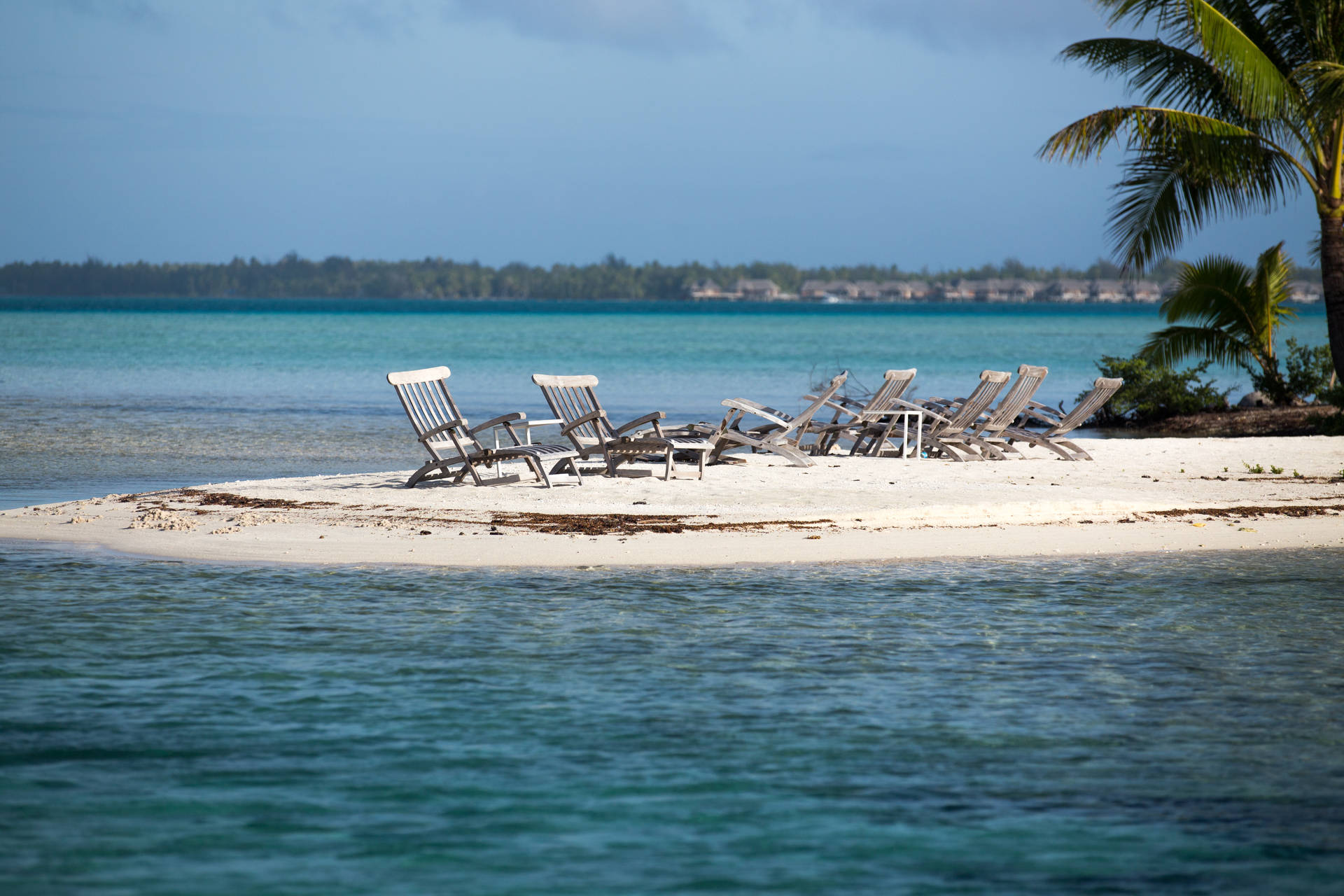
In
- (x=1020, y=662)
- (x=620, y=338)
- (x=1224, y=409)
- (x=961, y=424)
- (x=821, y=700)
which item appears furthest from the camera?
(x=620, y=338)

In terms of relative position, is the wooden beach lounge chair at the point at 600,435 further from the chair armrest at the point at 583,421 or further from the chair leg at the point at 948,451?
the chair leg at the point at 948,451

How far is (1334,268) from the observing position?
17.5 m

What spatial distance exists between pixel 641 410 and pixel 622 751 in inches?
807

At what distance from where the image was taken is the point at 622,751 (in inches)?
193

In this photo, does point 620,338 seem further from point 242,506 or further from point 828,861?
point 828,861

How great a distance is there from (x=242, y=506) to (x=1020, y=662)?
6.50 meters

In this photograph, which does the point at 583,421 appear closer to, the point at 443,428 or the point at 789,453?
the point at 443,428

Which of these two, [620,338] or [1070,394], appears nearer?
[1070,394]

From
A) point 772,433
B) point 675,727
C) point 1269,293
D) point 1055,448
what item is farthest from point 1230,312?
point 675,727

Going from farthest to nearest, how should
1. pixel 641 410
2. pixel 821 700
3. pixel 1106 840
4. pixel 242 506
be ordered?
pixel 641 410, pixel 242 506, pixel 821 700, pixel 1106 840

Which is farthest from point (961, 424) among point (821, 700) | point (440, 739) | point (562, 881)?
point (562, 881)

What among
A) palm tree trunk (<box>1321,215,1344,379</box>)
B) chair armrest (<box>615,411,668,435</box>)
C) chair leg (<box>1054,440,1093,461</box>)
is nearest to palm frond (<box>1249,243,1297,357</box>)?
palm tree trunk (<box>1321,215,1344,379</box>)

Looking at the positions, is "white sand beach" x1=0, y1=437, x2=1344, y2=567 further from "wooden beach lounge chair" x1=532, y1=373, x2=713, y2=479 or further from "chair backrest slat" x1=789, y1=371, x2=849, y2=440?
"chair backrest slat" x1=789, y1=371, x2=849, y2=440

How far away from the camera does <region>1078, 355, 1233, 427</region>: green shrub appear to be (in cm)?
2173
